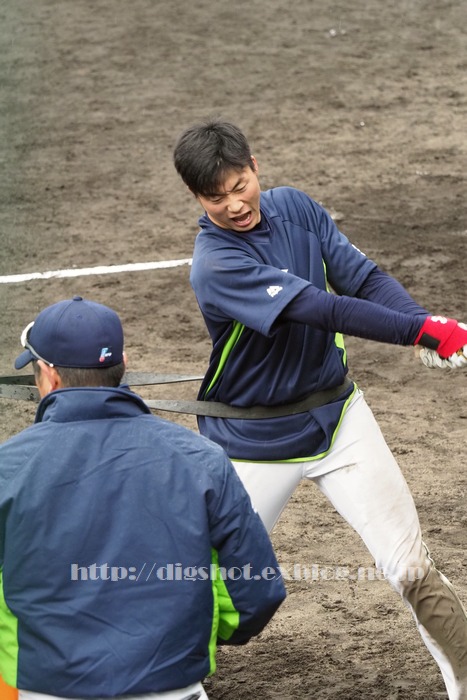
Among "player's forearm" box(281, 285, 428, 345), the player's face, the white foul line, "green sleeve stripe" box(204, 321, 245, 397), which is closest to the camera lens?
"player's forearm" box(281, 285, 428, 345)

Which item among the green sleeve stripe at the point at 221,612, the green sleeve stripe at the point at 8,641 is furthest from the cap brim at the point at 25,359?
the green sleeve stripe at the point at 221,612

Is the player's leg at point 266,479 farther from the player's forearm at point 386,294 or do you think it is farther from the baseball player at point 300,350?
the player's forearm at point 386,294

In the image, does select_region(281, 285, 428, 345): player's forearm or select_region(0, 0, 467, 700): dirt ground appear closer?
select_region(281, 285, 428, 345): player's forearm

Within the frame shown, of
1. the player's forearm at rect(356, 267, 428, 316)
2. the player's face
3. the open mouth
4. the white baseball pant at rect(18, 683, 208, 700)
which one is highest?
the player's face

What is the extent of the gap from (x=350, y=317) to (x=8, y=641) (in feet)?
4.94

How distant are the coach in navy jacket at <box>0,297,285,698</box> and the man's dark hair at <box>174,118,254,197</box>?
3.92 feet

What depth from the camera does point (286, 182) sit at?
948 cm

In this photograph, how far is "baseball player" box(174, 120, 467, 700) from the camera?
372 cm

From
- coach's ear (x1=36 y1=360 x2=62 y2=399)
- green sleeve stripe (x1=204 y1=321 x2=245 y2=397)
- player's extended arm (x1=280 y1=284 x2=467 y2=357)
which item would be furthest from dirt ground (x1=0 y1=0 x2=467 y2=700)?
coach's ear (x1=36 y1=360 x2=62 y2=399)

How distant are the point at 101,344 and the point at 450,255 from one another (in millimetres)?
5793

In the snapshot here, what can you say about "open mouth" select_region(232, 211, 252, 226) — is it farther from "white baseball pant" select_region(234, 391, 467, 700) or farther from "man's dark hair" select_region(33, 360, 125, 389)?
"man's dark hair" select_region(33, 360, 125, 389)

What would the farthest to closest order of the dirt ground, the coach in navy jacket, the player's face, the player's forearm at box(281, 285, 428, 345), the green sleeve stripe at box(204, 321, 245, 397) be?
the dirt ground < the green sleeve stripe at box(204, 321, 245, 397) < the player's face < the player's forearm at box(281, 285, 428, 345) < the coach in navy jacket

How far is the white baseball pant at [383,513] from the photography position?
3.82 meters

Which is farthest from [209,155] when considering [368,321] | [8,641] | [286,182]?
[286,182]
